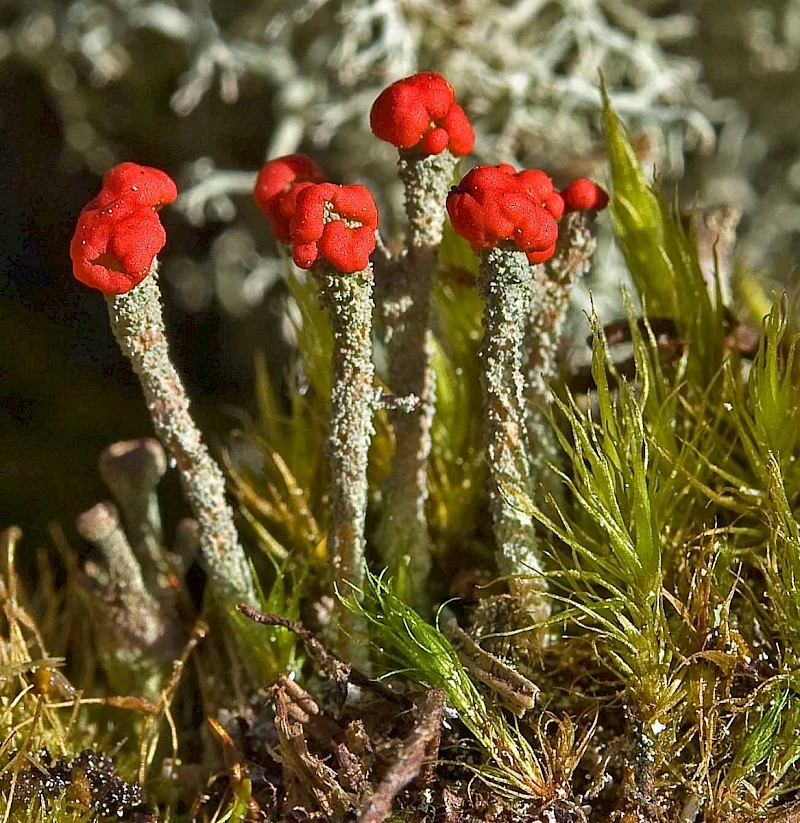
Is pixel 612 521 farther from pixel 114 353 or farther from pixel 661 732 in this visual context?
pixel 114 353

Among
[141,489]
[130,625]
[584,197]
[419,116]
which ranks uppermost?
[419,116]

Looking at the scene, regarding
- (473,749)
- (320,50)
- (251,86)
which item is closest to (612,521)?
(473,749)

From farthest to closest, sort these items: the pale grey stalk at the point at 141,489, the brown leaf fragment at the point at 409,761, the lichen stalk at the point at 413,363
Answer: the pale grey stalk at the point at 141,489, the lichen stalk at the point at 413,363, the brown leaf fragment at the point at 409,761

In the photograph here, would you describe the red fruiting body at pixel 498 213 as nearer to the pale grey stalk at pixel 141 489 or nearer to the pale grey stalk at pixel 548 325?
the pale grey stalk at pixel 548 325

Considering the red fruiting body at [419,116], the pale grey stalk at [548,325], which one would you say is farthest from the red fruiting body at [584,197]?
the red fruiting body at [419,116]

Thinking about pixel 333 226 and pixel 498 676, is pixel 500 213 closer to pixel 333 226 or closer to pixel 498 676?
pixel 333 226

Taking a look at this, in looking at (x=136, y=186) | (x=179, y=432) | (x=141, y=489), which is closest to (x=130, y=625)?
(x=141, y=489)
